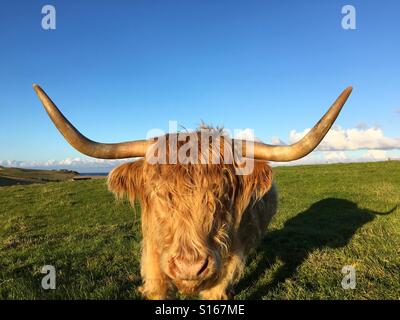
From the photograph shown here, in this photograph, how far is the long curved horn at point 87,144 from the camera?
394 centimetres

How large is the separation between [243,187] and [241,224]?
2.72 ft

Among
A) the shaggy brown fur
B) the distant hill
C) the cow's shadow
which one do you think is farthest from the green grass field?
the distant hill

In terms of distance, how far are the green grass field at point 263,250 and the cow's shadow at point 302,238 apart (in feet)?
0.06

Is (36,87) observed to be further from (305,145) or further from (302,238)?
(302,238)

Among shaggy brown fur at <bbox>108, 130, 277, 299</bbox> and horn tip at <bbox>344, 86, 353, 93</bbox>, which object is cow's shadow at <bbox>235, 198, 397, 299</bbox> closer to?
shaggy brown fur at <bbox>108, 130, 277, 299</bbox>

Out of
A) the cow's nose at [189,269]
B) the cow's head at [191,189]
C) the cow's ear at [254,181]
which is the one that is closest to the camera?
the cow's nose at [189,269]

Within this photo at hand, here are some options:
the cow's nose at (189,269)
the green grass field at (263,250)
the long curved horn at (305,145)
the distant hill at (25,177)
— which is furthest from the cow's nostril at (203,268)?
the distant hill at (25,177)

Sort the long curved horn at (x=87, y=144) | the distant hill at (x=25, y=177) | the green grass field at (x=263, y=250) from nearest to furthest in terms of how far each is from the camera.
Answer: the long curved horn at (x=87, y=144), the green grass field at (x=263, y=250), the distant hill at (x=25, y=177)

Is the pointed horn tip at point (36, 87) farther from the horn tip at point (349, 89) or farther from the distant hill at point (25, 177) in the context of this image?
the distant hill at point (25, 177)

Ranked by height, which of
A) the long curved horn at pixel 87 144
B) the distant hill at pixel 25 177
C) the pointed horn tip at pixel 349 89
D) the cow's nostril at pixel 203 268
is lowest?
the distant hill at pixel 25 177

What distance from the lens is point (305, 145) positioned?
158 inches

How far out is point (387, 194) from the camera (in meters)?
15.2

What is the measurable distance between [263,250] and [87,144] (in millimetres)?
4644
